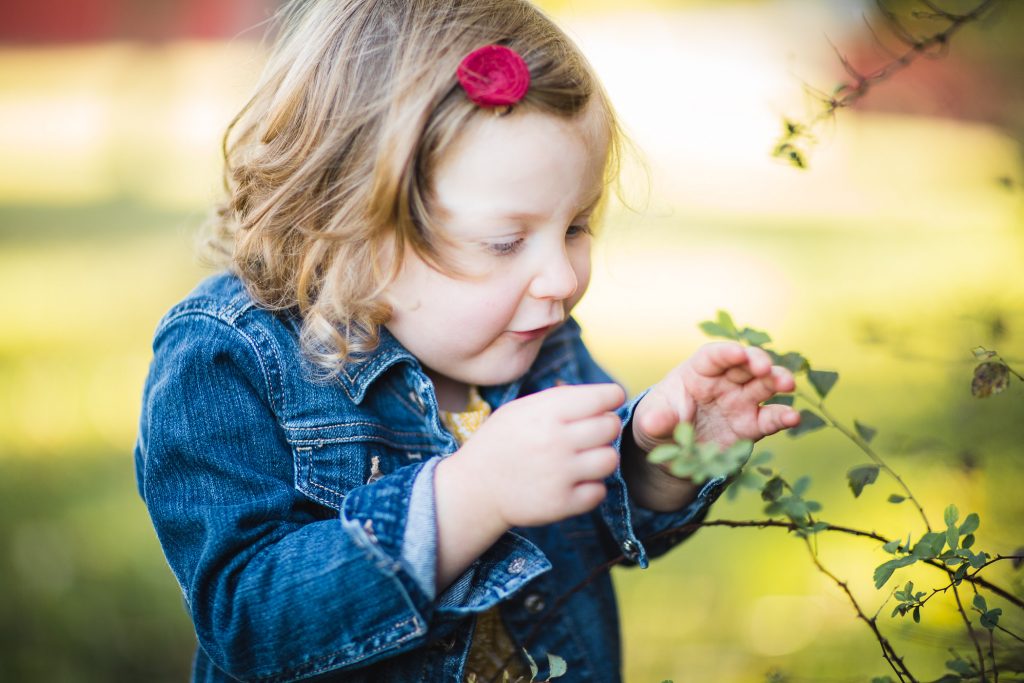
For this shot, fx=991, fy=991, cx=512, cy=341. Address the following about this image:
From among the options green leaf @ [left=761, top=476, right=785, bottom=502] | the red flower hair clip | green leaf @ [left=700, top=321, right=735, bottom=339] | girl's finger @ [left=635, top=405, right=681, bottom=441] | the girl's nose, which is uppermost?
the red flower hair clip

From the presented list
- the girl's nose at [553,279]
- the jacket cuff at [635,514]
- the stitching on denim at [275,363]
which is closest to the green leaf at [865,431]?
the jacket cuff at [635,514]

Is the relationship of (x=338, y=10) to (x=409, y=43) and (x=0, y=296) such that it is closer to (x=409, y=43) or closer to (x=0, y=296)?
(x=409, y=43)

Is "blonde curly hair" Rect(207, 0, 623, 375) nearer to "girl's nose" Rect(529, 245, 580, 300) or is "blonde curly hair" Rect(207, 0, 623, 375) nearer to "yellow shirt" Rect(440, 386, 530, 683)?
"girl's nose" Rect(529, 245, 580, 300)

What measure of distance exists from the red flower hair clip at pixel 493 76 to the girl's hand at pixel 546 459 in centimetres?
42

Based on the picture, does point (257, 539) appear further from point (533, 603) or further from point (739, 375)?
point (739, 375)

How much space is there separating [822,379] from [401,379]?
647mm

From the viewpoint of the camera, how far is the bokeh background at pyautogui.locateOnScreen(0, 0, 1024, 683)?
2188mm

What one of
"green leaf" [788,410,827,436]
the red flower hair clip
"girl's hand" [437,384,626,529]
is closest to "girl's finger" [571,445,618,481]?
"girl's hand" [437,384,626,529]

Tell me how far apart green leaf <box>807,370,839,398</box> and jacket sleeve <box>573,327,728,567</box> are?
0.27 meters

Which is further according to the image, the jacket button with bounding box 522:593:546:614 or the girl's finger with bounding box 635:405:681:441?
the jacket button with bounding box 522:593:546:614

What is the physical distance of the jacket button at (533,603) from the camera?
1586 millimetres

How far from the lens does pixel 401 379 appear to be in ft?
5.10

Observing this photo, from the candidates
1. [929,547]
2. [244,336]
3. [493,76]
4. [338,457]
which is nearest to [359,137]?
[493,76]

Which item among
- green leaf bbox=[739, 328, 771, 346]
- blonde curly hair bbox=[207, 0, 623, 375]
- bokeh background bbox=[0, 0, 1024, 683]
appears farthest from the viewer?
bokeh background bbox=[0, 0, 1024, 683]
